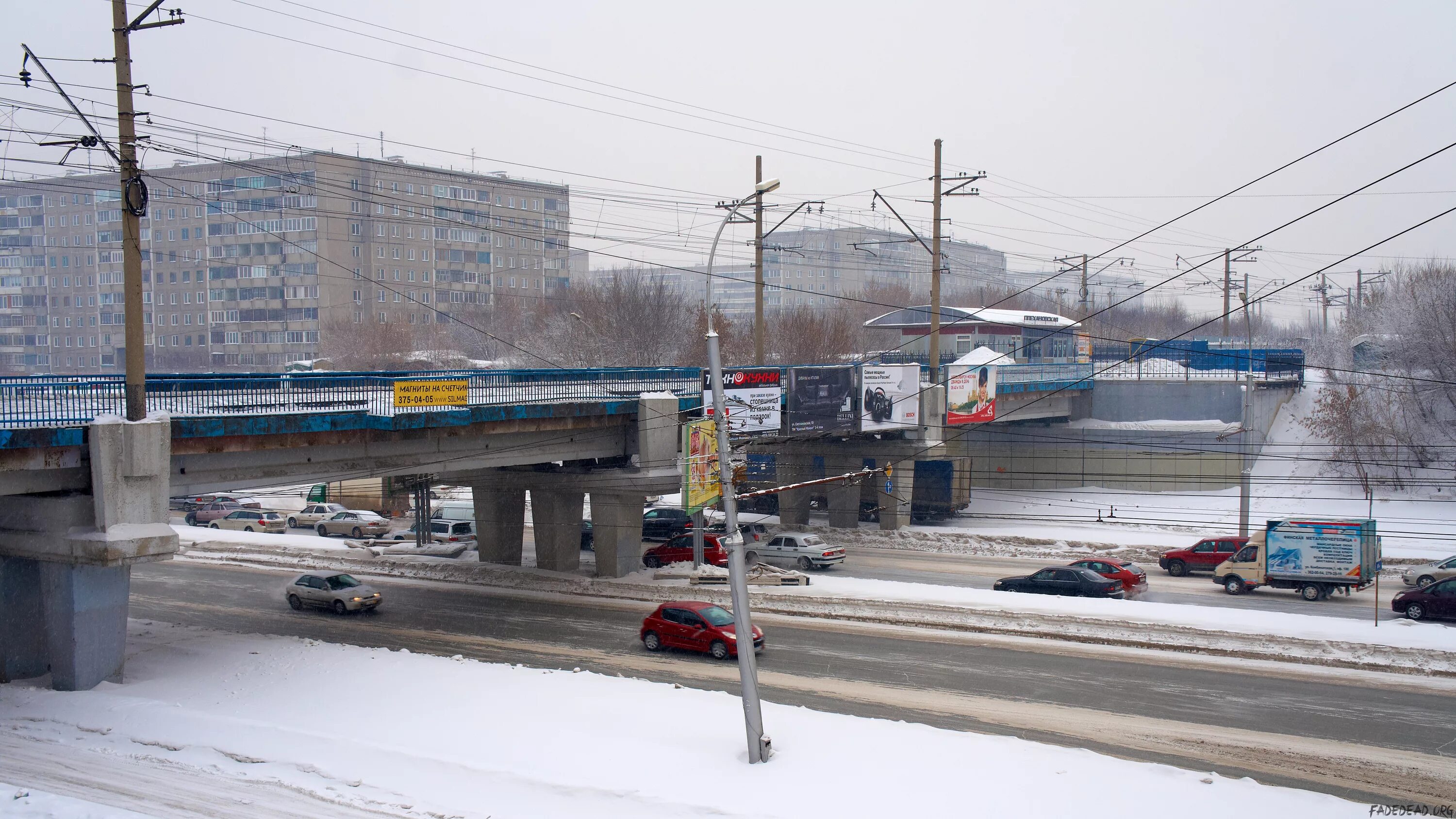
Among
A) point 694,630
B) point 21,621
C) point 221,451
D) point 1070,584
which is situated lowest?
point 1070,584

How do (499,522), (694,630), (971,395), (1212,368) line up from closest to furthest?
1. (694,630)
2. (499,522)
3. (971,395)
4. (1212,368)

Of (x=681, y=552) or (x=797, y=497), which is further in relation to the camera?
(x=797, y=497)

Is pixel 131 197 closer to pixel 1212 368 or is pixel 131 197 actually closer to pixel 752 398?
pixel 752 398

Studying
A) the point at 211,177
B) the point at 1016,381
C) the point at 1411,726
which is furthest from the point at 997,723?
the point at 211,177

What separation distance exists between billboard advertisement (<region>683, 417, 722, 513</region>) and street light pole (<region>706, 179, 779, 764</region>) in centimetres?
129

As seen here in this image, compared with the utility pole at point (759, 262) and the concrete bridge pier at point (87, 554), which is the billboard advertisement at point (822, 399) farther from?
the concrete bridge pier at point (87, 554)

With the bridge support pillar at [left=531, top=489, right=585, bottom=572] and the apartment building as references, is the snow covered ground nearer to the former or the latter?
the bridge support pillar at [left=531, top=489, right=585, bottom=572]

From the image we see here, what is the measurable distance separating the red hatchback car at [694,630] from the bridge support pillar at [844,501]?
1932cm

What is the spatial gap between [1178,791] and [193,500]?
4734 cm

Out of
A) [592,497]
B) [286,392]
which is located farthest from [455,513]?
[286,392]

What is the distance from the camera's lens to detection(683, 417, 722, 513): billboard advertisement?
14.4 m

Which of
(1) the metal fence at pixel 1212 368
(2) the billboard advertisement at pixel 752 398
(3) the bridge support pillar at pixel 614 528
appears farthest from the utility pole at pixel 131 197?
(1) the metal fence at pixel 1212 368

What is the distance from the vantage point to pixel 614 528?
29.0 meters

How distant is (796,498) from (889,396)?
754cm
